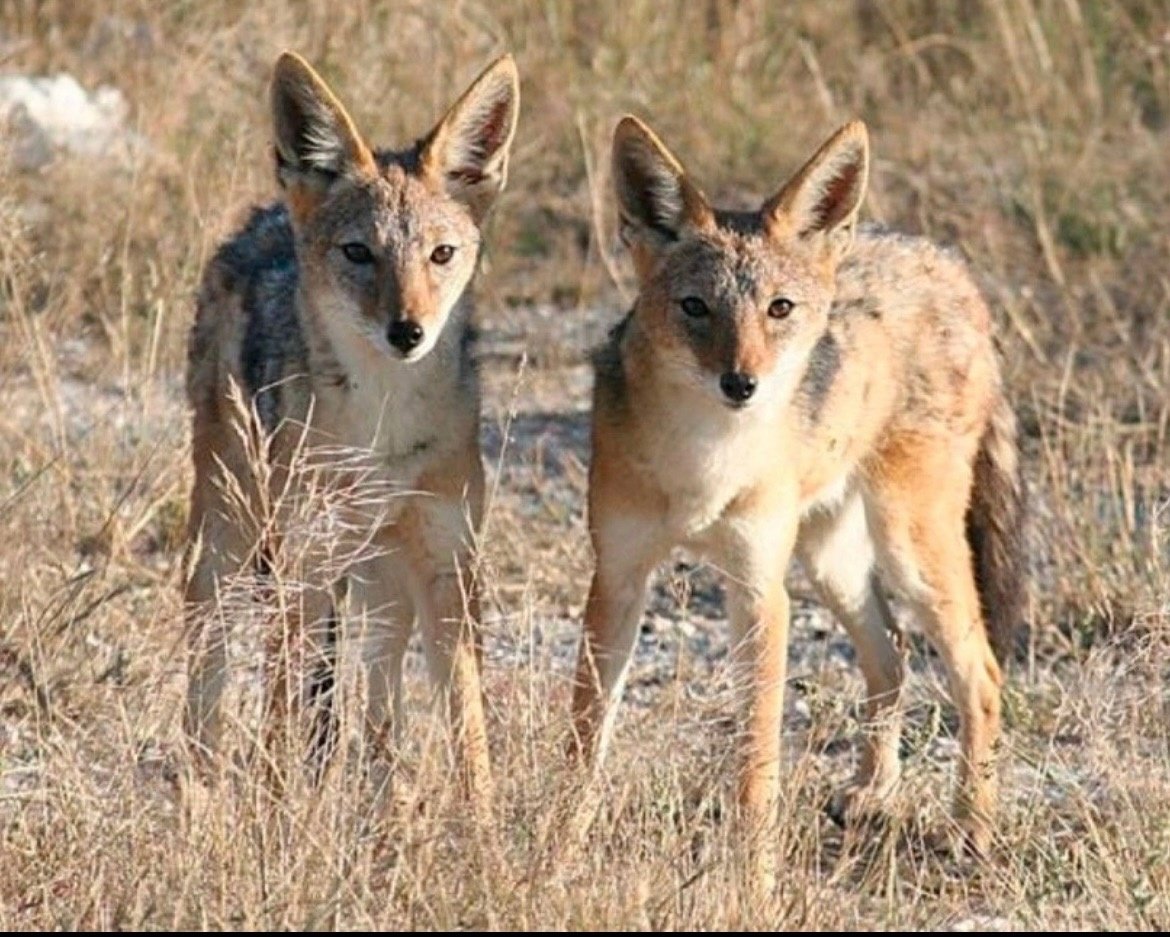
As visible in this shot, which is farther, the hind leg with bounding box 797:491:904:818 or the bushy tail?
the bushy tail

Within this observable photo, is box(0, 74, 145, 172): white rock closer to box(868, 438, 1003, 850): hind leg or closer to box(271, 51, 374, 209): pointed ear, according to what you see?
box(271, 51, 374, 209): pointed ear

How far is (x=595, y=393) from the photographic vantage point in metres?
7.55

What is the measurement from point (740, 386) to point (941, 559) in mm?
1218

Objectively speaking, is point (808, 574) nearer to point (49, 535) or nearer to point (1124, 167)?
point (49, 535)

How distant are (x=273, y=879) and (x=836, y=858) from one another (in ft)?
6.06

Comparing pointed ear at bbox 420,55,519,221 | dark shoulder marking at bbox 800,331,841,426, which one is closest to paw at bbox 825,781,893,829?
dark shoulder marking at bbox 800,331,841,426

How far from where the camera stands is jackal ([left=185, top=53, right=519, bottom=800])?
7.12 m

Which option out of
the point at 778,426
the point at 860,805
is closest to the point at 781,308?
the point at 778,426

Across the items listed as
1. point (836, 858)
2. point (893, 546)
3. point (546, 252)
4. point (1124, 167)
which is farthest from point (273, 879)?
point (1124, 167)

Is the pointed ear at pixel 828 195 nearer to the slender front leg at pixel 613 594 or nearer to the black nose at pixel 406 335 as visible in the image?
the slender front leg at pixel 613 594

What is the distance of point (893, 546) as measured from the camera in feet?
26.0

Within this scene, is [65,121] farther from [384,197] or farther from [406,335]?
[406,335]

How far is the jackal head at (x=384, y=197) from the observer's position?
7148mm

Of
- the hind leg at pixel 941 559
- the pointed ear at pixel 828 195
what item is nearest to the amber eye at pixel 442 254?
the pointed ear at pixel 828 195
